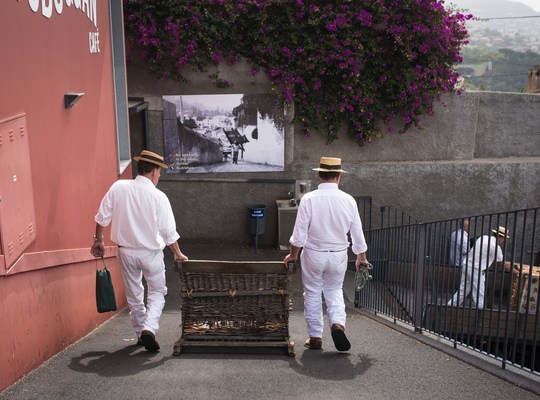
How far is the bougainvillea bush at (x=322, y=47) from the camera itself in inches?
428

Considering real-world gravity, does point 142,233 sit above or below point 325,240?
above

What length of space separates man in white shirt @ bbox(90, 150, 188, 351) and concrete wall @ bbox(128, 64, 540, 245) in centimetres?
640

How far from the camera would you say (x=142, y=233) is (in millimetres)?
5098

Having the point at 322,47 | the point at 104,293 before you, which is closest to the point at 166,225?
the point at 104,293

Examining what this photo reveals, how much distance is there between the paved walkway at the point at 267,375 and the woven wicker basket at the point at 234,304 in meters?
0.15

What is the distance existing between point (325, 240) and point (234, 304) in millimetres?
938

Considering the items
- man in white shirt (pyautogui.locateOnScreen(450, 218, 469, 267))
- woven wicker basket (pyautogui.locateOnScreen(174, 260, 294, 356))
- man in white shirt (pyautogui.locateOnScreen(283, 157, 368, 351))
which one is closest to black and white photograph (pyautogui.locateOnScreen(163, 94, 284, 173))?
man in white shirt (pyautogui.locateOnScreen(450, 218, 469, 267))

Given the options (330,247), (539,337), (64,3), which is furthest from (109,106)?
(539,337)

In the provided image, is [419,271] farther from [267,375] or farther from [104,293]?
[104,293]

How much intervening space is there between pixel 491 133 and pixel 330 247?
8608 mm

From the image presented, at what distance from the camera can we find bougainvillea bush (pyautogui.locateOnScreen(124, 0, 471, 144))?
1088 centimetres

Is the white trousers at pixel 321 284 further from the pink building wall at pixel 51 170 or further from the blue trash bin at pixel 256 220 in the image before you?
the blue trash bin at pixel 256 220

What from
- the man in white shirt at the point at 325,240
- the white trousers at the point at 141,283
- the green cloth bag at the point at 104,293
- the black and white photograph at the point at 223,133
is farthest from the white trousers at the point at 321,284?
the black and white photograph at the point at 223,133

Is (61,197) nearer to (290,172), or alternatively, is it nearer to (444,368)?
(444,368)
